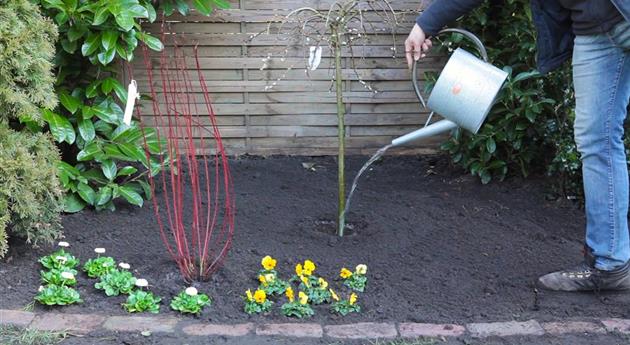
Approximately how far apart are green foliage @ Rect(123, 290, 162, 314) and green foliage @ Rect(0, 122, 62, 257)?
65cm

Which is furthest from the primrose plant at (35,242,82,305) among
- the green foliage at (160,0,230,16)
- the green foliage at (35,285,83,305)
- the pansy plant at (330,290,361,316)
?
the green foliage at (160,0,230,16)

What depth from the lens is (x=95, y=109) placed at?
4719mm

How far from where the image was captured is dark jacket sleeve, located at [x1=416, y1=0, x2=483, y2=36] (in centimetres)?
375

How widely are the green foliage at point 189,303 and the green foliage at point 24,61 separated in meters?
1.09

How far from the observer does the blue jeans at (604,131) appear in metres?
3.52

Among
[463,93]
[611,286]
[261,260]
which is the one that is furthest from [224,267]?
[611,286]

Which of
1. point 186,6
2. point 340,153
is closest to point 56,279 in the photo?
point 340,153

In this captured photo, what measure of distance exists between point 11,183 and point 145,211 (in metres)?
1.03

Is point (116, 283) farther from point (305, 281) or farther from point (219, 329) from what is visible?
point (305, 281)

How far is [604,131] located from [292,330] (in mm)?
1488

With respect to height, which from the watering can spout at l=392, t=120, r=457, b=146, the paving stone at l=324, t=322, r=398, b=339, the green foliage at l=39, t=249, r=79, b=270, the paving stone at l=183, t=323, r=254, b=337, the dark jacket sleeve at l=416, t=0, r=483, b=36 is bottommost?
the paving stone at l=324, t=322, r=398, b=339

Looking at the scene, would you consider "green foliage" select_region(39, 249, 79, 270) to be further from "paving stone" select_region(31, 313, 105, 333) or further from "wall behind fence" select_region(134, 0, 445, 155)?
"wall behind fence" select_region(134, 0, 445, 155)

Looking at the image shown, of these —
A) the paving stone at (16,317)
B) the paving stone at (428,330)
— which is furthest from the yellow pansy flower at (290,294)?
the paving stone at (16,317)

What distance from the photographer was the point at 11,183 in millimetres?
3889
